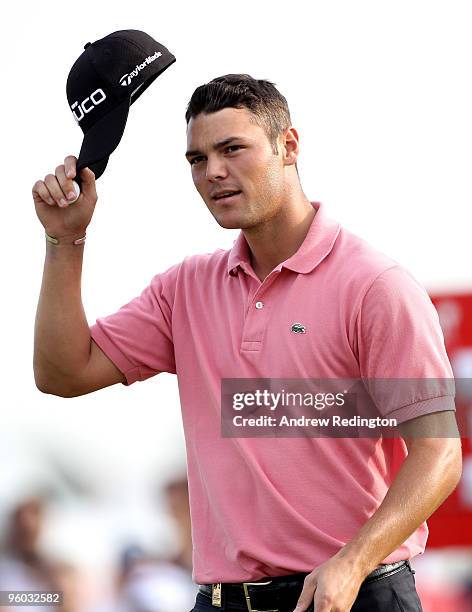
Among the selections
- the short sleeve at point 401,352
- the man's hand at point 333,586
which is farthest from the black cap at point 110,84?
the man's hand at point 333,586

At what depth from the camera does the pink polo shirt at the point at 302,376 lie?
2.38 m

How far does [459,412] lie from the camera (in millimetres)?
4992

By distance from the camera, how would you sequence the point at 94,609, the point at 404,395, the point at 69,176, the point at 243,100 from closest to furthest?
the point at 404,395, the point at 69,176, the point at 243,100, the point at 94,609

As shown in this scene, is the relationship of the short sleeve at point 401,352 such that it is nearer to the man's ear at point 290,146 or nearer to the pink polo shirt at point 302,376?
the pink polo shirt at point 302,376

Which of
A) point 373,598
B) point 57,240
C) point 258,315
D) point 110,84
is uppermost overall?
point 110,84

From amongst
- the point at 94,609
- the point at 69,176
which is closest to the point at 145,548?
the point at 94,609

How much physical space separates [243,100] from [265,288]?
1.55 feet

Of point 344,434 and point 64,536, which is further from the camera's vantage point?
point 64,536

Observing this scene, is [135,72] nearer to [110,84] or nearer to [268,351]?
[110,84]

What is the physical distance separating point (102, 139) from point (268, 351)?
629 millimetres

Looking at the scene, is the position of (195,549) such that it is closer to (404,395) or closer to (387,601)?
(387,601)

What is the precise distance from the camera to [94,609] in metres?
4.98

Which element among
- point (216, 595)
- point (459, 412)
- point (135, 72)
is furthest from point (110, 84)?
point (459, 412)

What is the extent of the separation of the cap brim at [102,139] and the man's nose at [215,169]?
0.22 meters
